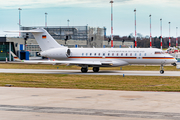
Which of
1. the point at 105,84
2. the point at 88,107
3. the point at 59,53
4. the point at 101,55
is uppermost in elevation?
the point at 59,53

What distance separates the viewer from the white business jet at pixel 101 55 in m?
38.6

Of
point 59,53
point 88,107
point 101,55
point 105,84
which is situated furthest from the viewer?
point 59,53

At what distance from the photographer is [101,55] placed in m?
40.1

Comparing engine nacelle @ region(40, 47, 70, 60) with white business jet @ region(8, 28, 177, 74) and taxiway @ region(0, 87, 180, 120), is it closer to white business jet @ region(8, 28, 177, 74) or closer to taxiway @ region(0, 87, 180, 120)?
white business jet @ region(8, 28, 177, 74)

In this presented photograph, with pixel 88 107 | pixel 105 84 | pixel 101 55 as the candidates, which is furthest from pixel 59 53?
pixel 88 107

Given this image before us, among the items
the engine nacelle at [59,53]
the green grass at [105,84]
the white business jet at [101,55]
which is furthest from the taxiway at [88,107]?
the engine nacelle at [59,53]

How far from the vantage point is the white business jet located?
127ft

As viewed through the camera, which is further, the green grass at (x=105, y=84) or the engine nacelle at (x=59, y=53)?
the engine nacelle at (x=59, y=53)

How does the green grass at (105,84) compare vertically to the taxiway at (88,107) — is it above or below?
below

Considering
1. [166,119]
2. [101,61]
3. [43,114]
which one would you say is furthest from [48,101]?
[101,61]

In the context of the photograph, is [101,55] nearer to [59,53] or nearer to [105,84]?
[59,53]

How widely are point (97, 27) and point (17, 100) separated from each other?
321ft

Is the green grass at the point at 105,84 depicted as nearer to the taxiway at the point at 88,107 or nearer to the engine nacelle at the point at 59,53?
the taxiway at the point at 88,107

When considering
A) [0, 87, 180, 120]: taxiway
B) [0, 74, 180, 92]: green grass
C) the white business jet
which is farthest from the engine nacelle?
[0, 87, 180, 120]: taxiway
